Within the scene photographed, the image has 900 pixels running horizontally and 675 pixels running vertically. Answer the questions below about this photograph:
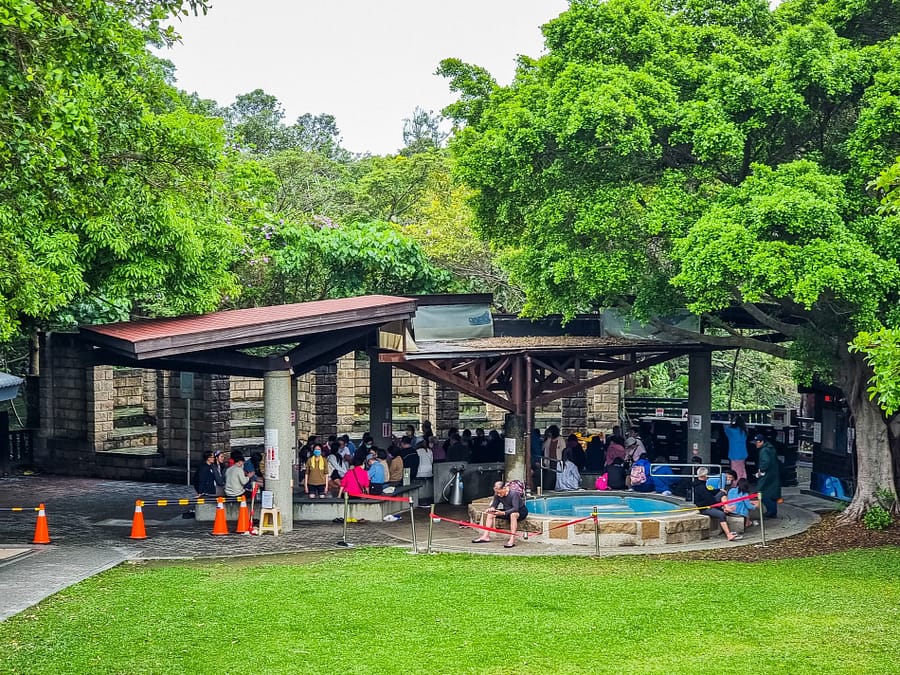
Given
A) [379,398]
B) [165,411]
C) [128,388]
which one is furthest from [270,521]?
[128,388]

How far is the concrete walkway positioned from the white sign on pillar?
3.57ft

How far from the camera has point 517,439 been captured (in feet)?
73.3

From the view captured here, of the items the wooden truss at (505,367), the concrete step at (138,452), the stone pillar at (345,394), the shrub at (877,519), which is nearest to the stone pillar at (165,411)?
the concrete step at (138,452)

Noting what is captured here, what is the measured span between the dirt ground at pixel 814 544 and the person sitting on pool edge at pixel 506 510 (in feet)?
8.23

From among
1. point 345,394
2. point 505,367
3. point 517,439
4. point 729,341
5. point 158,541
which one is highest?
point 729,341

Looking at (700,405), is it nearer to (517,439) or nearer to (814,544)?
(517,439)

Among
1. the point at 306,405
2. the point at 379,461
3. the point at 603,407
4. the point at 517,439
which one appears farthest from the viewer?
the point at 603,407

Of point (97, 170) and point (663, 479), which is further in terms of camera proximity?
point (663, 479)

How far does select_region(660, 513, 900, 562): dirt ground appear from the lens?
1731 cm

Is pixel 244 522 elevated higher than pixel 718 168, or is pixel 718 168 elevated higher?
pixel 718 168

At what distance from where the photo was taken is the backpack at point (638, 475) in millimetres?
21438

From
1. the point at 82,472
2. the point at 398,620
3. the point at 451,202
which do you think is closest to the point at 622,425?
the point at 451,202

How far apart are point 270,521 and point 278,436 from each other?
153 cm

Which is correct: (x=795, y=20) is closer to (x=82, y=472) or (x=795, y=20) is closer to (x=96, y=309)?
(x=96, y=309)
